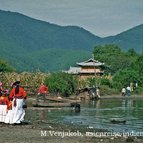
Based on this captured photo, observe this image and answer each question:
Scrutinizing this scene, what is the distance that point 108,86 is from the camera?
91375 mm

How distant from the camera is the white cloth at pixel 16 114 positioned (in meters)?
23.8

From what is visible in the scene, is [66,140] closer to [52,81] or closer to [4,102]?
[4,102]

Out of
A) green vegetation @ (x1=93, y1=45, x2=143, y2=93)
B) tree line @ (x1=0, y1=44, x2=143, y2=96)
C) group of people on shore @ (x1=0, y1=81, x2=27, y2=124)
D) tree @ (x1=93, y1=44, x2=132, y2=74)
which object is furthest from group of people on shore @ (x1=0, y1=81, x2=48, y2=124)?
tree @ (x1=93, y1=44, x2=132, y2=74)

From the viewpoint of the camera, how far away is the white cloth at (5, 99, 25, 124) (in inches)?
936

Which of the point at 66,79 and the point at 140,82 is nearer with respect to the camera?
the point at 66,79

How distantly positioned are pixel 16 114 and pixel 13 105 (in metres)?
0.43

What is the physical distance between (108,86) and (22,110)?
67762mm

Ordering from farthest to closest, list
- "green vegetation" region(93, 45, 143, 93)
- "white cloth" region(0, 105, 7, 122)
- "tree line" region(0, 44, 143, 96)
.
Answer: "green vegetation" region(93, 45, 143, 93)
"tree line" region(0, 44, 143, 96)
"white cloth" region(0, 105, 7, 122)

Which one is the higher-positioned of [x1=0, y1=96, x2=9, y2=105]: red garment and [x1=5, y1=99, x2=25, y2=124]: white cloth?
[x1=0, y1=96, x2=9, y2=105]: red garment

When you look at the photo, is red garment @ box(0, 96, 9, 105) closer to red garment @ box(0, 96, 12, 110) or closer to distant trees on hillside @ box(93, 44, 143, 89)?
red garment @ box(0, 96, 12, 110)

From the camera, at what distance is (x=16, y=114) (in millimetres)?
23875

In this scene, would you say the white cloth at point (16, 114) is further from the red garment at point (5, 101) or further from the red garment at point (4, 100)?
the red garment at point (4, 100)

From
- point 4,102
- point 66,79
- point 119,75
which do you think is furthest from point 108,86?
point 4,102

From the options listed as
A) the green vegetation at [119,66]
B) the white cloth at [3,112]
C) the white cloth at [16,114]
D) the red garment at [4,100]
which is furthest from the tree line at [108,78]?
Answer: the white cloth at [16,114]
